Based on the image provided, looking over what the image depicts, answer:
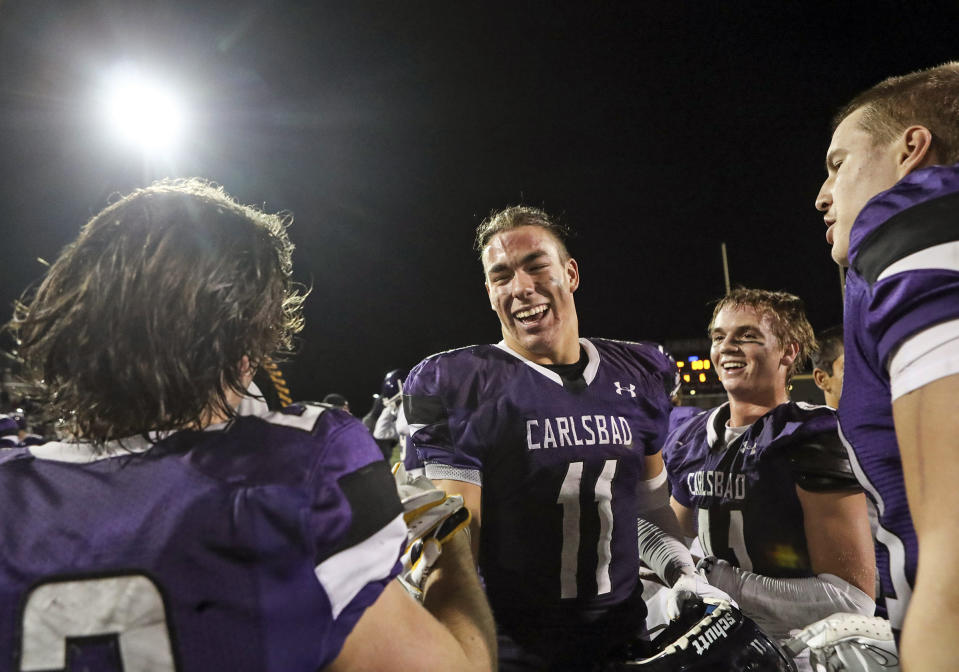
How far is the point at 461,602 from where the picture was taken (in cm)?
141

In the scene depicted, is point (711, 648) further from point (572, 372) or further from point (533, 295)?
point (533, 295)

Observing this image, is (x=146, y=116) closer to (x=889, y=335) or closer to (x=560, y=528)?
(x=560, y=528)

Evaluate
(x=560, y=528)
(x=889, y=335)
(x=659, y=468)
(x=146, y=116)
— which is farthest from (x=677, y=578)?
(x=146, y=116)

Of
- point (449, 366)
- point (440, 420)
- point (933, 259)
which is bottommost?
point (440, 420)

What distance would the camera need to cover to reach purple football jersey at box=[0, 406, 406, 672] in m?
1.07

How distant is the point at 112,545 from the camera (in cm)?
108

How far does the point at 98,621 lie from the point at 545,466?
1.74 m

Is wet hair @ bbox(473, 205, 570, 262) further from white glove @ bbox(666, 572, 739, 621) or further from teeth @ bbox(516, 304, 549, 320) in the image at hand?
white glove @ bbox(666, 572, 739, 621)

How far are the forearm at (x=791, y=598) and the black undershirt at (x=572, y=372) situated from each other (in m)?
1.28

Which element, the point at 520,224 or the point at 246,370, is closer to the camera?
the point at 246,370

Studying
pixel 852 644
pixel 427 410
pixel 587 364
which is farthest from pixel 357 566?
pixel 587 364

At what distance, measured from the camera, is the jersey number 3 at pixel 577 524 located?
2.50 m

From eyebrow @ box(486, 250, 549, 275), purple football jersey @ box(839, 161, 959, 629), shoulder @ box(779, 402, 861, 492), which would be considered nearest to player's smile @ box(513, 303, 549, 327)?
eyebrow @ box(486, 250, 549, 275)

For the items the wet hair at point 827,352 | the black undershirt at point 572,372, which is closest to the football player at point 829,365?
the wet hair at point 827,352
